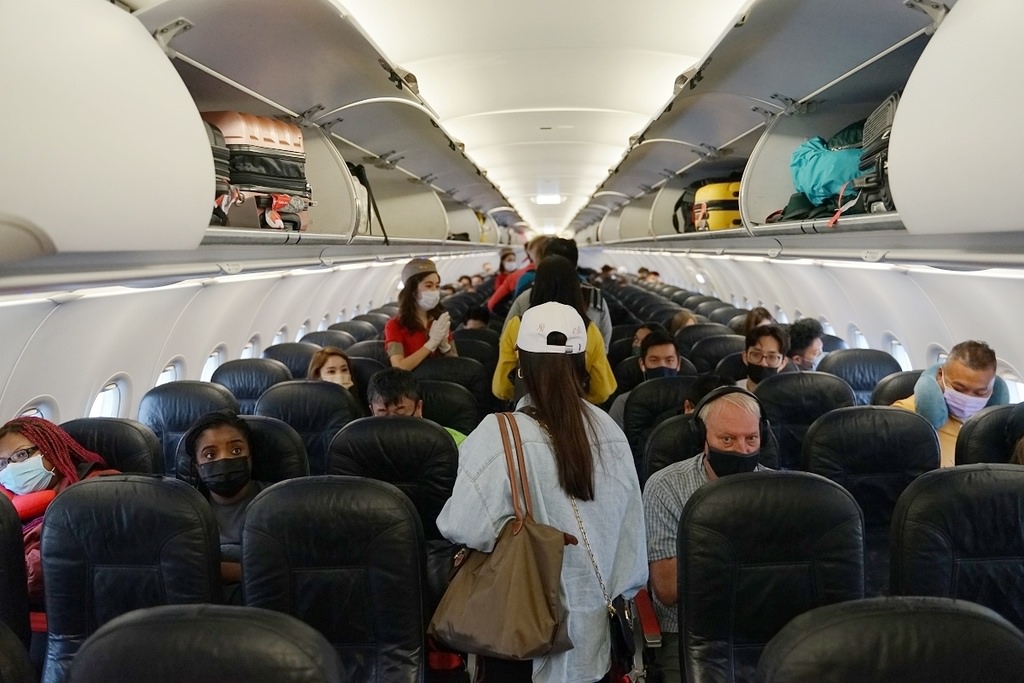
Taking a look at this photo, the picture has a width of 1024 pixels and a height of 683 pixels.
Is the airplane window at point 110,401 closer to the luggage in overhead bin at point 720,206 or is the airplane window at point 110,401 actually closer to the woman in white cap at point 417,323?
the woman in white cap at point 417,323

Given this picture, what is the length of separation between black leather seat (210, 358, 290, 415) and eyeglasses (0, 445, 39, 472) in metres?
3.14

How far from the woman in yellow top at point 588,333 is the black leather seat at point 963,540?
2.55 m

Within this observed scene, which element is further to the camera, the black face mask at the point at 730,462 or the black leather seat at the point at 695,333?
the black leather seat at the point at 695,333

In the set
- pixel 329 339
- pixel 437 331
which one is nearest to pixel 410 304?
pixel 437 331

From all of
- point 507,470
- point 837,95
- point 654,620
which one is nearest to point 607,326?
point 837,95

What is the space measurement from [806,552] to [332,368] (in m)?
4.35

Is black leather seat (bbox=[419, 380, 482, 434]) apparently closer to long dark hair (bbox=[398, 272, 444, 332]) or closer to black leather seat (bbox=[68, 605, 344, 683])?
long dark hair (bbox=[398, 272, 444, 332])

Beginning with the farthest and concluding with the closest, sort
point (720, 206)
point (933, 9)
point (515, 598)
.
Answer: point (720, 206)
point (933, 9)
point (515, 598)

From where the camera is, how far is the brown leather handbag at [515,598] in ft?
9.20

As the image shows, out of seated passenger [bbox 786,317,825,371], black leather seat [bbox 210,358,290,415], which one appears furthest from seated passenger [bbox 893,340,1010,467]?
black leather seat [bbox 210,358,290,415]

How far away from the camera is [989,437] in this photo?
14.9 ft

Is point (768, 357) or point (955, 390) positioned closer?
point (955, 390)

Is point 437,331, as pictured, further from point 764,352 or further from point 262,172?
point 764,352

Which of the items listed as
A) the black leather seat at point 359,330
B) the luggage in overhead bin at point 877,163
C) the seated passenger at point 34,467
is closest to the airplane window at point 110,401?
the seated passenger at point 34,467
